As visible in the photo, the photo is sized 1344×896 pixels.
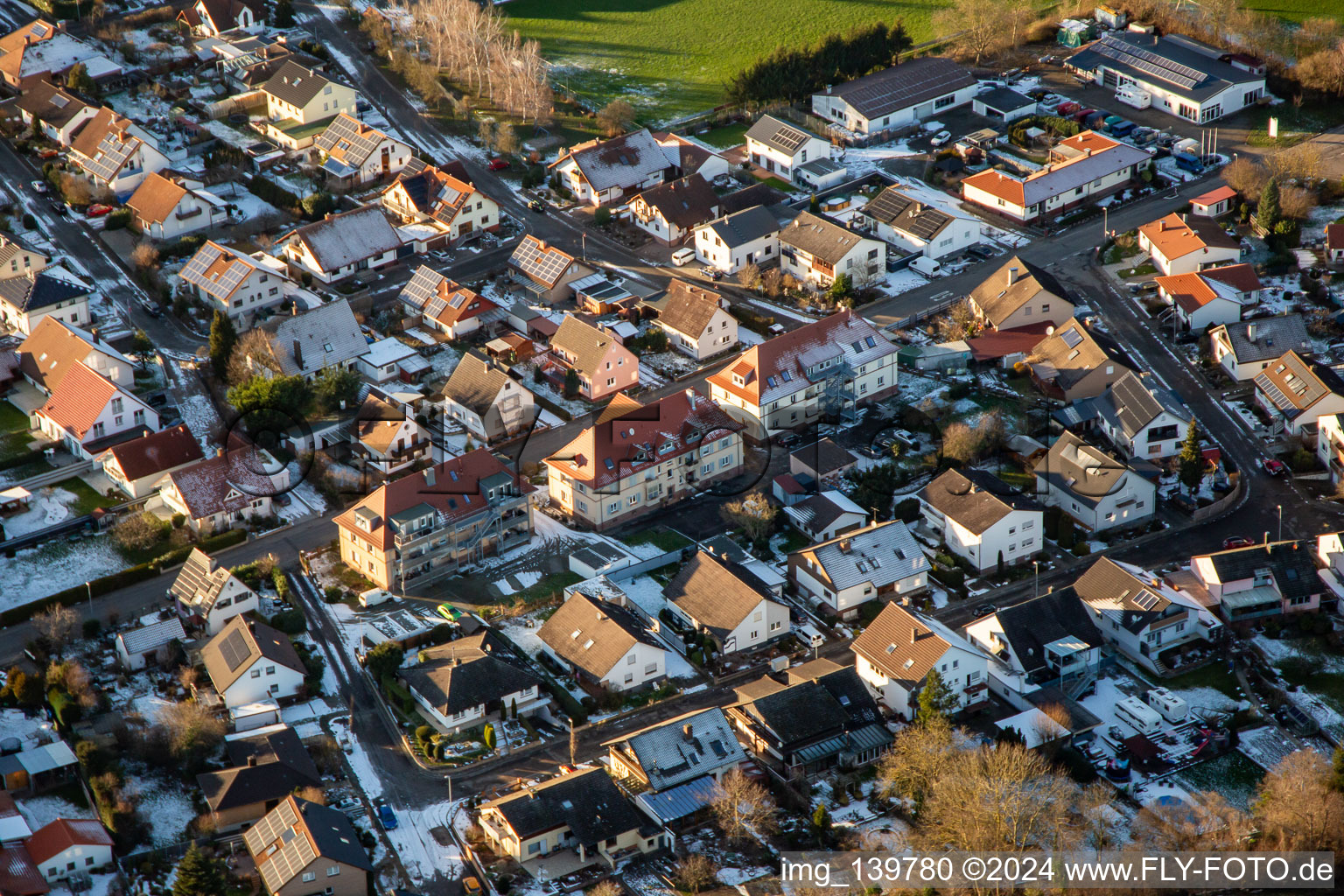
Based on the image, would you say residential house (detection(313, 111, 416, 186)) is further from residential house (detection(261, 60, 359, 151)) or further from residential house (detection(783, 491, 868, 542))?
residential house (detection(783, 491, 868, 542))

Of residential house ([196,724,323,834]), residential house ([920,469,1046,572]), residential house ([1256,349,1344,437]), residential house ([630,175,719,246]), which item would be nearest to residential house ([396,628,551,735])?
residential house ([196,724,323,834])

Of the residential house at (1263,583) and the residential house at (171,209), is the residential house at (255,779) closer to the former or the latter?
A: the residential house at (1263,583)

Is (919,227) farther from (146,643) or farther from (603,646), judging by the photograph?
(146,643)

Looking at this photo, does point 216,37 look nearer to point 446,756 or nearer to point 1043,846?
point 446,756

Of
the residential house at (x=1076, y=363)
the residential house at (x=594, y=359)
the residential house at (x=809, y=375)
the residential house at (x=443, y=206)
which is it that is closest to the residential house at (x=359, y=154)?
the residential house at (x=443, y=206)

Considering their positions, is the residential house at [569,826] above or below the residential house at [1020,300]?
below

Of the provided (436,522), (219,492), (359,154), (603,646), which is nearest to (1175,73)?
(359,154)
